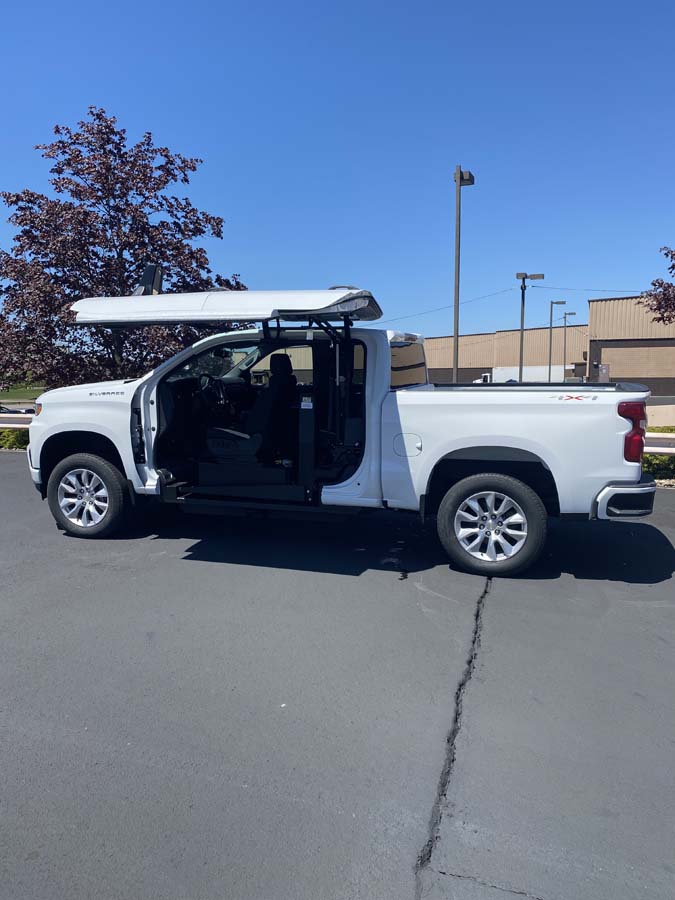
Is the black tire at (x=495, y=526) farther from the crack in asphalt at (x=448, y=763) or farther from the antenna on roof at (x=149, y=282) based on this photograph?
the antenna on roof at (x=149, y=282)

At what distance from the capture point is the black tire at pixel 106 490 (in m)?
6.66

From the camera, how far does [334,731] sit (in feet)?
11.1

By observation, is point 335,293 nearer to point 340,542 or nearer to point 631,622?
point 340,542

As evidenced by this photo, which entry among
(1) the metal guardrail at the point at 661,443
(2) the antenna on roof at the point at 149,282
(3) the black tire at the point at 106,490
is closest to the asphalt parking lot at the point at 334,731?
(3) the black tire at the point at 106,490

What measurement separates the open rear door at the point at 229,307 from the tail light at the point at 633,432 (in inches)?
88.2

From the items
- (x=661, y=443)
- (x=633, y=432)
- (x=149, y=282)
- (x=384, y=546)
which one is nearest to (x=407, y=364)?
(x=384, y=546)

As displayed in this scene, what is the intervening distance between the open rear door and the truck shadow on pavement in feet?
6.17

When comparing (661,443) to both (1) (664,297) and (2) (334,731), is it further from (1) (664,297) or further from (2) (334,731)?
(2) (334,731)

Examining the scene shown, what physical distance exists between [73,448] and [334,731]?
4.68m

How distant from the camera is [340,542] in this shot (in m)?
6.82

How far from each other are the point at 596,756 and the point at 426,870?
1129 millimetres

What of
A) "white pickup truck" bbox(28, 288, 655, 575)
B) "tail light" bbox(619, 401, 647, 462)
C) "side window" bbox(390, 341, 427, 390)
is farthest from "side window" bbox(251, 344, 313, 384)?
"tail light" bbox(619, 401, 647, 462)

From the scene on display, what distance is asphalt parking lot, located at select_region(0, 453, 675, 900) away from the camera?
248 cm

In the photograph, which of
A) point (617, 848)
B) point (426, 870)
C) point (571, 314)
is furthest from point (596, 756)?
point (571, 314)
